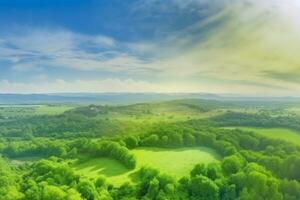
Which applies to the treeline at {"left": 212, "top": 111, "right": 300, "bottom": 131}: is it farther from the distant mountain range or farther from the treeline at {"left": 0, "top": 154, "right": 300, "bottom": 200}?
the treeline at {"left": 0, "top": 154, "right": 300, "bottom": 200}

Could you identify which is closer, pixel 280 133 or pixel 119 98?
pixel 280 133

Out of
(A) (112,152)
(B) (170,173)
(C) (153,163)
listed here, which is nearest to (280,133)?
(C) (153,163)

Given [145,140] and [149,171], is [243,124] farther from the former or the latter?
[149,171]

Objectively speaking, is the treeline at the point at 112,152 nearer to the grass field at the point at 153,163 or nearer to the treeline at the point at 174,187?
the grass field at the point at 153,163

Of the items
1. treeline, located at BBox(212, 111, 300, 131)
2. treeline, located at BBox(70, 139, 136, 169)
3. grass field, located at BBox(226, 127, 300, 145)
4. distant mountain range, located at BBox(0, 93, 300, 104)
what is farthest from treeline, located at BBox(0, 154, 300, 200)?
distant mountain range, located at BBox(0, 93, 300, 104)

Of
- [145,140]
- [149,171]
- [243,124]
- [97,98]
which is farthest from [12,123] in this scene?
[149,171]

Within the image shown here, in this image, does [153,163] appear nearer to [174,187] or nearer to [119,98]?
[174,187]
